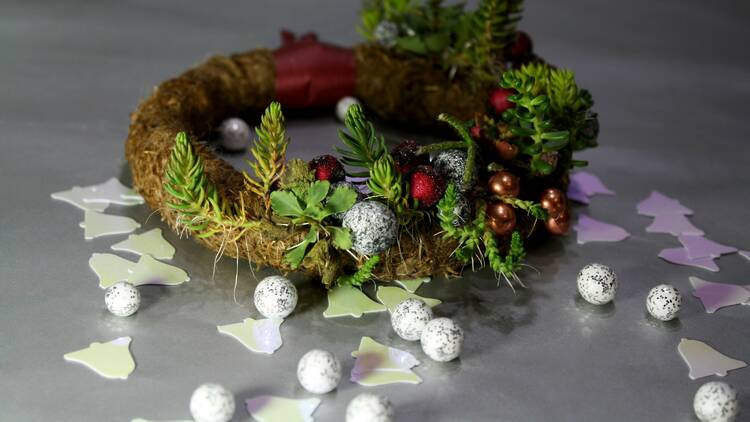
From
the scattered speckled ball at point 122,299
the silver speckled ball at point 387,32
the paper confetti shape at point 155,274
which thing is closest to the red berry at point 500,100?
the silver speckled ball at point 387,32

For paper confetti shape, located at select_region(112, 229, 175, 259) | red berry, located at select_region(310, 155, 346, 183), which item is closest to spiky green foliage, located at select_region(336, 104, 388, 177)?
red berry, located at select_region(310, 155, 346, 183)

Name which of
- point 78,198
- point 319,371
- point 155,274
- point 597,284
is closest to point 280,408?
point 319,371

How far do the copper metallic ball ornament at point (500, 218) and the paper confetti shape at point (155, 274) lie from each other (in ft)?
2.21

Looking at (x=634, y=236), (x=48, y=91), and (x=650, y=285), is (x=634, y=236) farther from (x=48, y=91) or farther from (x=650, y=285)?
(x=48, y=91)

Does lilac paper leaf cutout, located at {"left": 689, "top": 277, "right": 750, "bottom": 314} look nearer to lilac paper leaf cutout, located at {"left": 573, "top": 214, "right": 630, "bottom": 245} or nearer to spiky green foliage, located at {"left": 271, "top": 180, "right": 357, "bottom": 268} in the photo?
lilac paper leaf cutout, located at {"left": 573, "top": 214, "right": 630, "bottom": 245}

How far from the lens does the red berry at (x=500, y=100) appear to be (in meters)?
2.31

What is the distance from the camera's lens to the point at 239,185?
7.05 ft

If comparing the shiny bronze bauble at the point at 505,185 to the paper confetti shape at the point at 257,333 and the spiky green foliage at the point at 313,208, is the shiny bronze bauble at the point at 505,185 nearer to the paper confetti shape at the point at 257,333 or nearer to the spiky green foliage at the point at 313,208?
the spiky green foliage at the point at 313,208

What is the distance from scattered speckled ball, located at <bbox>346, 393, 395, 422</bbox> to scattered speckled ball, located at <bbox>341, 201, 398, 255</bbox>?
0.37 m

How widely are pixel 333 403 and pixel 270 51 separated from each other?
1.46 m

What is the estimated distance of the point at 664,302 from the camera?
81.2 inches

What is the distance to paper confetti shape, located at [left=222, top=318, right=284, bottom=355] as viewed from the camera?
1.92 metres

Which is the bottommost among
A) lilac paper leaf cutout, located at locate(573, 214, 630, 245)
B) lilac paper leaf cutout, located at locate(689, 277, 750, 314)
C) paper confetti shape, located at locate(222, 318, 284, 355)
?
paper confetti shape, located at locate(222, 318, 284, 355)

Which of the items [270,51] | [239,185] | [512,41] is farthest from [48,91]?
[512,41]
